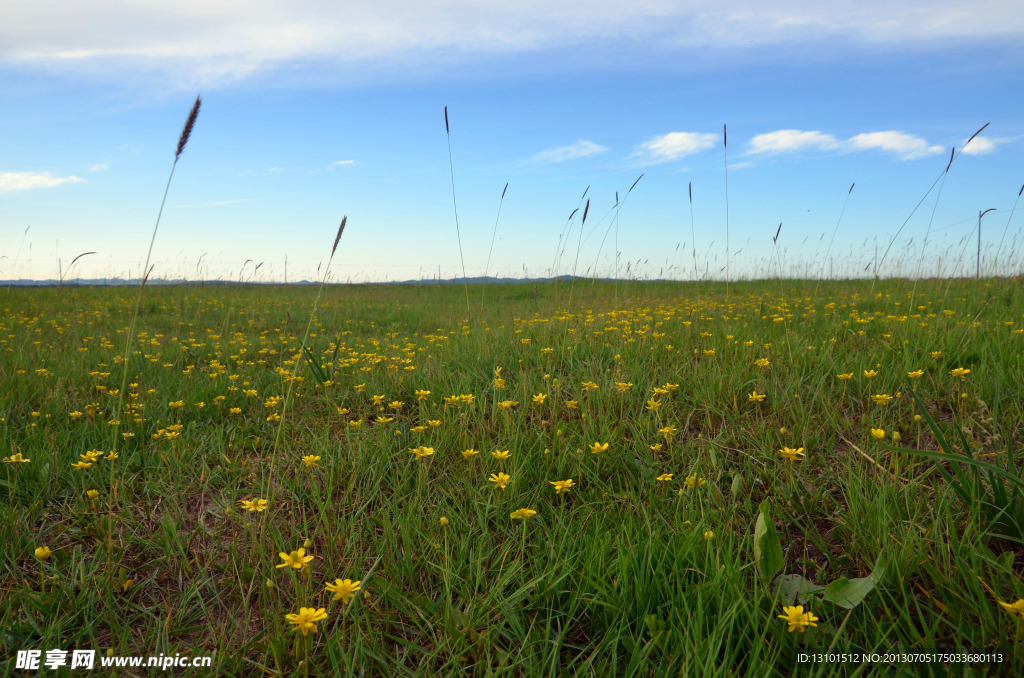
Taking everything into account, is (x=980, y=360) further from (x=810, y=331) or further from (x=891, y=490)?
(x=891, y=490)

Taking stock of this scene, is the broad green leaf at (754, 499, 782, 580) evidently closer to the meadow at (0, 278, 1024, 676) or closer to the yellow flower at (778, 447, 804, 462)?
the meadow at (0, 278, 1024, 676)

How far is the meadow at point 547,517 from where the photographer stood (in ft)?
4.61

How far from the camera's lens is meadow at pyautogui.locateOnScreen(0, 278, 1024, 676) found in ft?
4.61

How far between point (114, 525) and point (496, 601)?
61.3 inches

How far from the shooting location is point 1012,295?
5617 millimetres

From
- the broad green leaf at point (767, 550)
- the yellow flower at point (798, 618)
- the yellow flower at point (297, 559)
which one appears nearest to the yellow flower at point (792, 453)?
the broad green leaf at point (767, 550)

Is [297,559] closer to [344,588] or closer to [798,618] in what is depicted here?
[344,588]

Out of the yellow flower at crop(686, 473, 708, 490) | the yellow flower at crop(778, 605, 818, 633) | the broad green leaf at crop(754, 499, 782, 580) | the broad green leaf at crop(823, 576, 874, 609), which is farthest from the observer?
the yellow flower at crop(686, 473, 708, 490)

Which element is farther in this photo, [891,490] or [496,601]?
[891,490]

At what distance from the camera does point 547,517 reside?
193cm

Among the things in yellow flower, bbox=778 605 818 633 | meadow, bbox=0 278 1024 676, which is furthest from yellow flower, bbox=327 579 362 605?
yellow flower, bbox=778 605 818 633

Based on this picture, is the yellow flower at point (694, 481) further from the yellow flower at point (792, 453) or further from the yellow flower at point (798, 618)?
the yellow flower at point (798, 618)

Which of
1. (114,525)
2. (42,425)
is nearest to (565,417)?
(114,525)

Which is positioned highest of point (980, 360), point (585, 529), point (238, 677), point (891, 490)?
point (980, 360)
